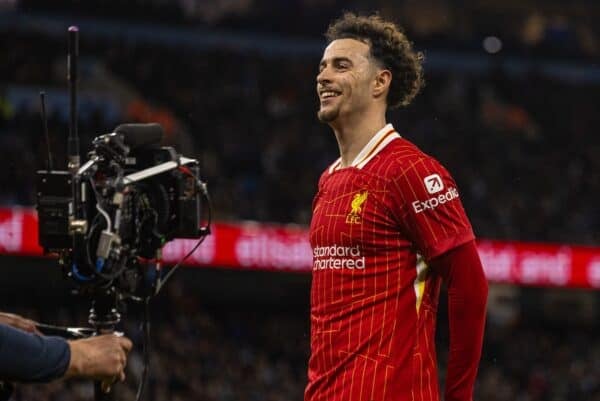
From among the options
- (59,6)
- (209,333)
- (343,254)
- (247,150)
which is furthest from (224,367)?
(343,254)

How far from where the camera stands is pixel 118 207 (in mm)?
3463

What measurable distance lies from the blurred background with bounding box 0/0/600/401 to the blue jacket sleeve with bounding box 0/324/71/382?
8.26m

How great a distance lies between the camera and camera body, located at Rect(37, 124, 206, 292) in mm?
3391

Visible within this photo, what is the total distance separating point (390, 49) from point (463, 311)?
40.0 inches

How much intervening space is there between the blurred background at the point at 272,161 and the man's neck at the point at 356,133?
25.8ft

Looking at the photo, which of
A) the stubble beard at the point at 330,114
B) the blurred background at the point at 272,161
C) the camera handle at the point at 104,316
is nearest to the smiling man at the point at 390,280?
the stubble beard at the point at 330,114

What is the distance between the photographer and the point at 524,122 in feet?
71.0

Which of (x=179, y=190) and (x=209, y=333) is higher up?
(x=179, y=190)

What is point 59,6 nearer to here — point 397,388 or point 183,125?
point 183,125

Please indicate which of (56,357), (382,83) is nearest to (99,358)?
(56,357)

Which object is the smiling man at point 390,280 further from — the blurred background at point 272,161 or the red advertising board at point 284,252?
the red advertising board at point 284,252

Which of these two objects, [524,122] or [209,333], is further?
[524,122]

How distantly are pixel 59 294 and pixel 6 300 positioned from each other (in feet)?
2.28

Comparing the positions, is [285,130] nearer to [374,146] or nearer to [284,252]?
[284,252]
